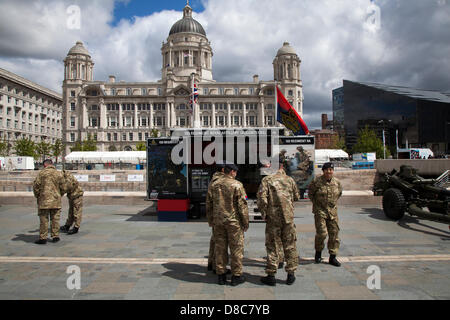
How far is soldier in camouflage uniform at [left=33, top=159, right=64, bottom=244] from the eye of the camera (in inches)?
271

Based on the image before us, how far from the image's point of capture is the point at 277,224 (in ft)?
15.5

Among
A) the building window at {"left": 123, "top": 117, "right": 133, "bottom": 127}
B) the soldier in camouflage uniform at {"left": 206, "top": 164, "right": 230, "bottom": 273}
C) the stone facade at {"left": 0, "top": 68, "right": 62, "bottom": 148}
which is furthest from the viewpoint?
the building window at {"left": 123, "top": 117, "right": 133, "bottom": 127}

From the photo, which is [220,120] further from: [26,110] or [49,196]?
[49,196]

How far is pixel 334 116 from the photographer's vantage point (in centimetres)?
13762

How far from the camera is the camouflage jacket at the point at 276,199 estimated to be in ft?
15.6

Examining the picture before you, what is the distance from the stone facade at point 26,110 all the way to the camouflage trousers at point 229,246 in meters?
75.8

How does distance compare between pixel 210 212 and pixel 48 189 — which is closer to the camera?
pixel 210 212

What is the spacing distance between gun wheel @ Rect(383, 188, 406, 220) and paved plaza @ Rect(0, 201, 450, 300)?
0.97 feet

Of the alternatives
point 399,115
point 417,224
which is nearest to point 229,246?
point 417,224

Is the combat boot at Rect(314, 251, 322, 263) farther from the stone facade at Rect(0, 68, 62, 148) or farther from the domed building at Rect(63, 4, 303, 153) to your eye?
the stone facade at Rect(0, 68, 62, 148)

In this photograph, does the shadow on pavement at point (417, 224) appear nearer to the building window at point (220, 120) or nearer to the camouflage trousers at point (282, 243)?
the camouflage trousers at point (282, 243)

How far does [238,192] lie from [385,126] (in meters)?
80.3

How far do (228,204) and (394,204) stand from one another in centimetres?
681

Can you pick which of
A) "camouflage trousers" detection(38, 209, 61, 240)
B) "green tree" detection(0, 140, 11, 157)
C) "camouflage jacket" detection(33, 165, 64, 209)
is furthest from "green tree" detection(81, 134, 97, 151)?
"camouflage trousers" detection(38, 209, 61, 240)
